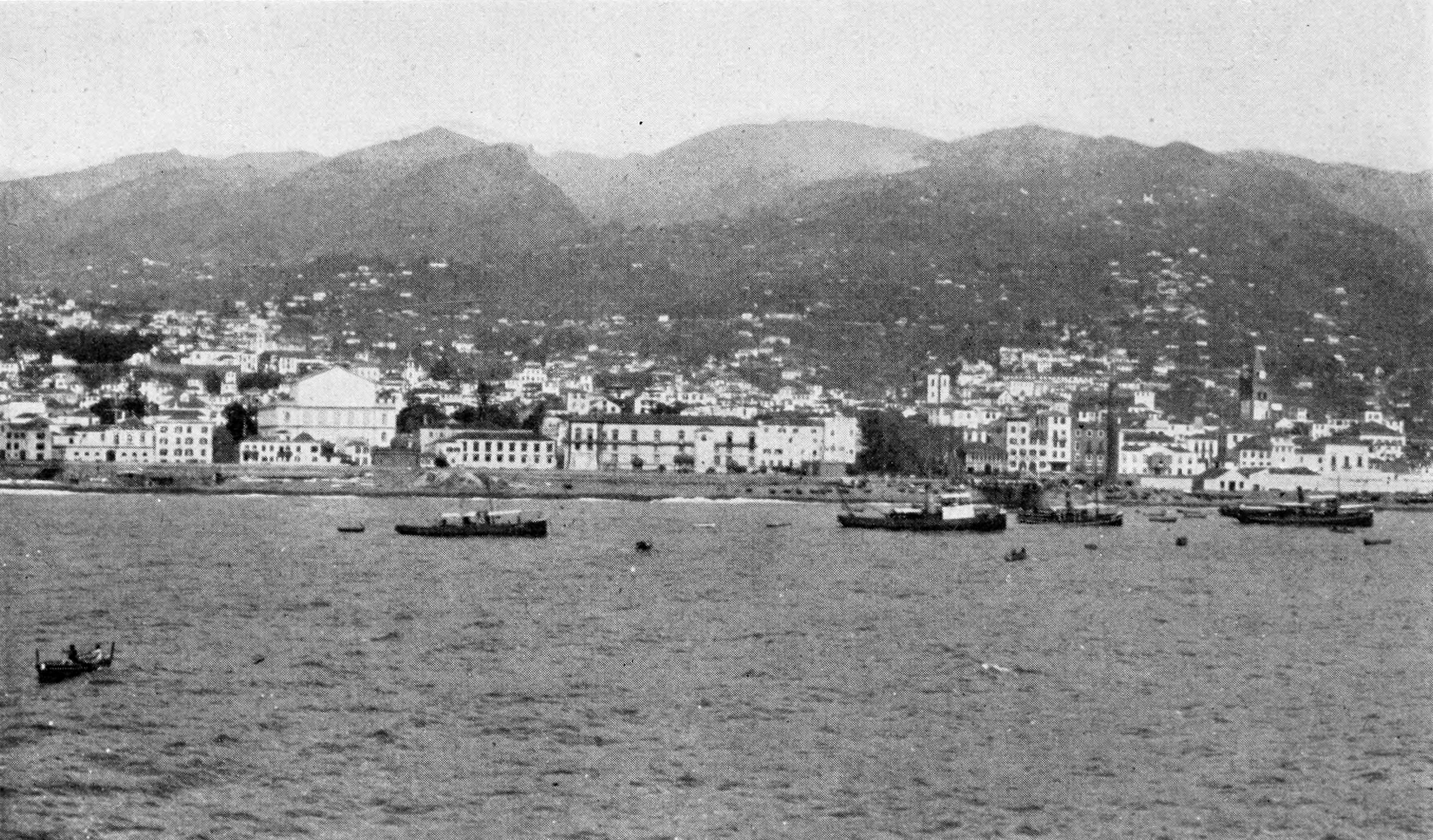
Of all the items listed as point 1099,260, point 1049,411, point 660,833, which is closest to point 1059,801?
point 660,833

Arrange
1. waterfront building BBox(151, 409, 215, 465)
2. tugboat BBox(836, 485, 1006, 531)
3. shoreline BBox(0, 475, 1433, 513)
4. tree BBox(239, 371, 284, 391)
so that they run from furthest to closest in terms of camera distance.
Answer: tree BBox(239, 371, 284, 391), waterfront building BBox(151, 409, 215, 465), shoreline BBox(0, 475, 1433, 513), tugboat BBox(836, 485, 1006, 531)

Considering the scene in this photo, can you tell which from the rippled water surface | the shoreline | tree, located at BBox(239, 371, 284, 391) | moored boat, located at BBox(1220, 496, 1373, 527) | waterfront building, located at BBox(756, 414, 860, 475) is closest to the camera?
the rippled water surface

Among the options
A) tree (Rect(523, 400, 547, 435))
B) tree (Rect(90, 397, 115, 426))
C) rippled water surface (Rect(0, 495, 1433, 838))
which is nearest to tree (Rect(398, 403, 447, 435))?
tree (Rect(523, 400, 547, 435))

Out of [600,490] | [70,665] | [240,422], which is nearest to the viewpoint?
[70,665]

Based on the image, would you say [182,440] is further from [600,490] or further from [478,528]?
[478,528]

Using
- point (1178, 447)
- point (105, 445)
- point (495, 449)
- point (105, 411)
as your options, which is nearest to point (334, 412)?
point (105, 411)

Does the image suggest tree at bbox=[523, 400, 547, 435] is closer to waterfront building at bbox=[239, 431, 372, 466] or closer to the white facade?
waterfront building at bbox=[239, 431, 372, 466]
